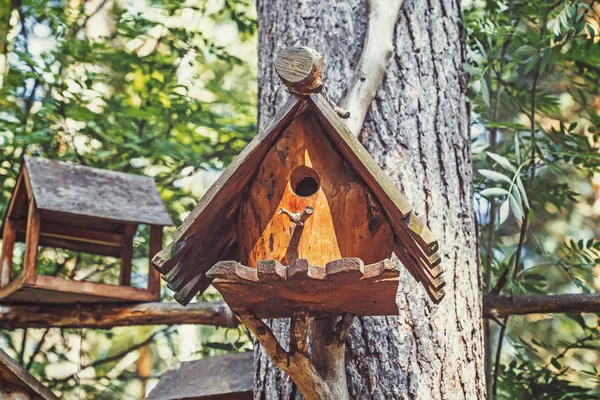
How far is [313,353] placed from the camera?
2.20 meters

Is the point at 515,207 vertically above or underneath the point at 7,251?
above

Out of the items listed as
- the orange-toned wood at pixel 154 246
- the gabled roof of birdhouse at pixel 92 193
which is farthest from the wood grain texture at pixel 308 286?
the gabled roof of birdhouse at pixel 92 193

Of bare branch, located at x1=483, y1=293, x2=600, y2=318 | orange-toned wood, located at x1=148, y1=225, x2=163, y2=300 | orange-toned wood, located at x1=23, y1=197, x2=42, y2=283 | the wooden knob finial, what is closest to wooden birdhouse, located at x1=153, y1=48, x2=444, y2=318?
the wooden knob finial

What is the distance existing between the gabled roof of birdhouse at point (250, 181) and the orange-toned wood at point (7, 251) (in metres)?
1.95

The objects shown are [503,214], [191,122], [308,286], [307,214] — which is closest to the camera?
[308,286]

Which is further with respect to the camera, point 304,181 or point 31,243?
point 31,243

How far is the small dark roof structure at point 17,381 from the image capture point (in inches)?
123

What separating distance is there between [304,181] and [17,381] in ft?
5.63

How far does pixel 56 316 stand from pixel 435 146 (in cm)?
204

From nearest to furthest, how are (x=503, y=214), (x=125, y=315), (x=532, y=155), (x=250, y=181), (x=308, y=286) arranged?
(x=308, y=286), (x=250, y=181), (x=503, y=214), (x=532, y=155), (x=125, y=315)

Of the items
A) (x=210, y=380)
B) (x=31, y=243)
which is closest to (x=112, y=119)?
(x=31, y=243)

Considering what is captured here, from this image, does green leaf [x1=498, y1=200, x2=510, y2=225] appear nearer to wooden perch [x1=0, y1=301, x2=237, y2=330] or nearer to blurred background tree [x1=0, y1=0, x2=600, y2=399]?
blurred background tree [x1=0, y1=0, x2=600, y2=399]

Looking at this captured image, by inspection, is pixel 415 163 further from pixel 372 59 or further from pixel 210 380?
pixel 210 380

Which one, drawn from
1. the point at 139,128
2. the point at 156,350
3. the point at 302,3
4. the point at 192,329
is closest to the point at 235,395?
the point at 302,3
